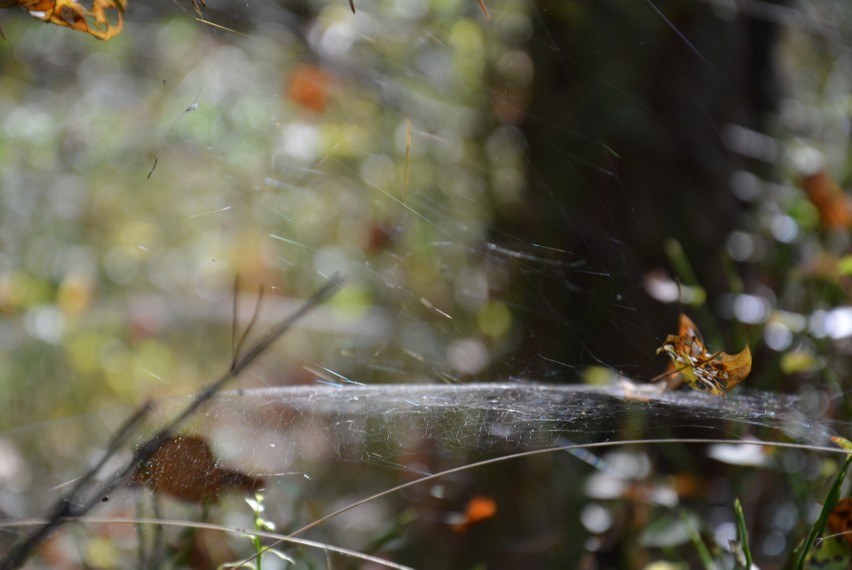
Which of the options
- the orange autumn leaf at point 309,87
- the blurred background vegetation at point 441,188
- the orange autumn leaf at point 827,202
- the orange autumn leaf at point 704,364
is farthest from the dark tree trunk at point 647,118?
the orange autumn leaf at point 704,364

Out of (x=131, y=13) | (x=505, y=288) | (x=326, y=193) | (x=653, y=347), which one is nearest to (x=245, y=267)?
(x=326, y=193)

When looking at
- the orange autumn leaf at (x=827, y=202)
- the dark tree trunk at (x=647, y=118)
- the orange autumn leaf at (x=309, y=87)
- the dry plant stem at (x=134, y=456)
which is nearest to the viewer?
the dry plant stem at (x=134, y=456)

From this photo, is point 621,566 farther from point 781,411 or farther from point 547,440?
point 547,440

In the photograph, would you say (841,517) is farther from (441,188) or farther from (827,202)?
(441,188)

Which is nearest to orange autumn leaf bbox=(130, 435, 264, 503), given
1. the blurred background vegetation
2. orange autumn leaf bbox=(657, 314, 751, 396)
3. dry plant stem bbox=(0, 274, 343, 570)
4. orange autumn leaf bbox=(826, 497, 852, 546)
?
dry plant stem bbox=(0, 274, 343, 570)

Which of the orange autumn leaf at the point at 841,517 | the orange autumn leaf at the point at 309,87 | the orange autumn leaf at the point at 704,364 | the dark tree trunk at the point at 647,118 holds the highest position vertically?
the orange autumn leaf at the point at 704,364

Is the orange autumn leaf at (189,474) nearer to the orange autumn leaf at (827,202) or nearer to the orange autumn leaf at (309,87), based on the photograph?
the orange autumn leaf at (827,202)
